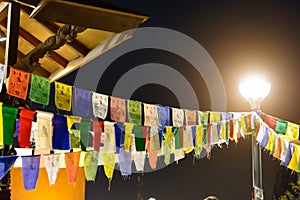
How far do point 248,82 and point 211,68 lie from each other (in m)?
1.52

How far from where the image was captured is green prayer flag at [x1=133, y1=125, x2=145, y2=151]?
3.86 m

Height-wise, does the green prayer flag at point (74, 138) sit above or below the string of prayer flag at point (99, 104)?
below

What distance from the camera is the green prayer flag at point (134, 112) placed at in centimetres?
382

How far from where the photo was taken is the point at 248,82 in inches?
187


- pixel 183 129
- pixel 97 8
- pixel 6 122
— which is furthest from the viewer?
pixel 183 129

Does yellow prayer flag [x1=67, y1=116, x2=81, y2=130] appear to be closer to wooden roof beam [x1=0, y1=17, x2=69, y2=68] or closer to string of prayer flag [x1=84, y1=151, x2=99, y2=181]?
string of prayer flag [x1=84, y1=151, x2=99, y2=181]

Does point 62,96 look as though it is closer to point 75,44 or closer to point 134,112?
point 134,112

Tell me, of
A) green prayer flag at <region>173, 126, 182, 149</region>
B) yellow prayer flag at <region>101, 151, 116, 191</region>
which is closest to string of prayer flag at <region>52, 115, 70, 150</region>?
yellow prayer flag at <region>101, 151, 116, 191</region>

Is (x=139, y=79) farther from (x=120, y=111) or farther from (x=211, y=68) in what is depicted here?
(x=120, y=111)

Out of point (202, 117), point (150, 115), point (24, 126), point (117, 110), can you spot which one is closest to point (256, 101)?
point (202, 117)

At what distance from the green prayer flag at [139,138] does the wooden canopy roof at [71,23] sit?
80 cm

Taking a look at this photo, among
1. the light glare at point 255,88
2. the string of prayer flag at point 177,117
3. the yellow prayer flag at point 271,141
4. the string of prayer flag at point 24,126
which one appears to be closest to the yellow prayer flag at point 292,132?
the yellow prayer flag at point 271,141

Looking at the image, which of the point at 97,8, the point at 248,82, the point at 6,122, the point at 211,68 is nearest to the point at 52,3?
the point at 97,8

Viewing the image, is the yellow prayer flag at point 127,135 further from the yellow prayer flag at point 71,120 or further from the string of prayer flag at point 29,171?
the string of prayer flag at point 29,171
